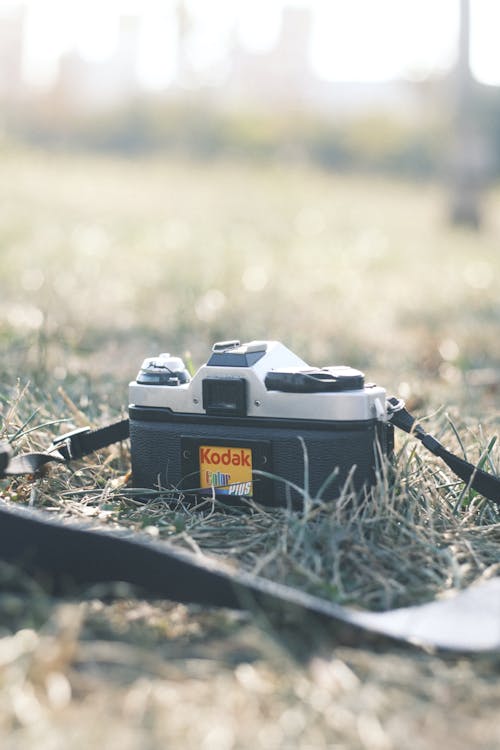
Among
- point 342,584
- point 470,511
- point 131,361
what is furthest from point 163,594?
point 131,361

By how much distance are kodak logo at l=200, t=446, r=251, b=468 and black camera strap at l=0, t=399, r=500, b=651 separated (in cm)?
26

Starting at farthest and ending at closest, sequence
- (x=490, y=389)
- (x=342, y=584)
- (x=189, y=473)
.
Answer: (x=490, y=389), (x=189, y=473), (x=342, y=584)

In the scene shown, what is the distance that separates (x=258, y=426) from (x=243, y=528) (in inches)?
7.6

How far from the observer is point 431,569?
5.59ft

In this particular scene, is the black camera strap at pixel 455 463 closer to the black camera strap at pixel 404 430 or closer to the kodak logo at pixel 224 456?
the black camera strap at pixel 404 430

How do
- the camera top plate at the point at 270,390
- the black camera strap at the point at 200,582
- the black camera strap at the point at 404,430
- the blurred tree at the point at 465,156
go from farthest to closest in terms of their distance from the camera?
the blurred tree at the point at 465,156 → the black camera strap at the point at 404,430 → the camera top plate at the point at 270,390 → the black camera strap at the point at 200,582

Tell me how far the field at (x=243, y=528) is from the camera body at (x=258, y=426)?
0.20 ft

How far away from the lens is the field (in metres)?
1.18

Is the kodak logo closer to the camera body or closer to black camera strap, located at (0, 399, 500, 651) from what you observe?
the camera body

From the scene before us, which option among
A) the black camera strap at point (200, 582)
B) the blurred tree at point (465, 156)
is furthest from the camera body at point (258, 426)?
the blurred tree at point (465, 156)

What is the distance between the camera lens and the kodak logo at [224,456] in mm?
1840

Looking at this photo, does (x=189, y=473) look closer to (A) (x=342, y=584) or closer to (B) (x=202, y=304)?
(A) (x=342, y=584)

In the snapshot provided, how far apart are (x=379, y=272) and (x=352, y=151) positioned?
14.0m

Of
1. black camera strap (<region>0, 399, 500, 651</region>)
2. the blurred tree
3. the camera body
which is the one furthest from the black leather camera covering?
the blurred tree
